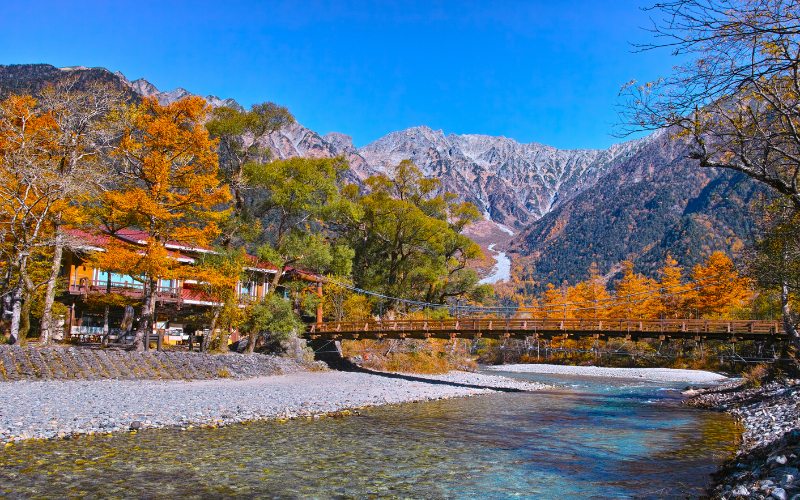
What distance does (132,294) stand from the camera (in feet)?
89.2

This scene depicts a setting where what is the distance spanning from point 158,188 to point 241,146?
847cm

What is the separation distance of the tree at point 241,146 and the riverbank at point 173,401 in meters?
7.88

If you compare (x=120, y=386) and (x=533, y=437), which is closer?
(x=533, y=437)

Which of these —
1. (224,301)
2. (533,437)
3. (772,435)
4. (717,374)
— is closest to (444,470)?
(533,437)

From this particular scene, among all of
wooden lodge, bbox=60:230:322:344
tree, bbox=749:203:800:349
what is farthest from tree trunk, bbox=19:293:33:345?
tree, bbox=749:203:800:349

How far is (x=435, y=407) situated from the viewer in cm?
1700

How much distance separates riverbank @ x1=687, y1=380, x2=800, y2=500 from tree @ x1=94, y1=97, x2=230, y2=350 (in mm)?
17692

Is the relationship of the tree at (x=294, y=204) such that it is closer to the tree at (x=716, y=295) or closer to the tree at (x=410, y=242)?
the tree at (x=410, y=242)

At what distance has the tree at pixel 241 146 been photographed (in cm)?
2612

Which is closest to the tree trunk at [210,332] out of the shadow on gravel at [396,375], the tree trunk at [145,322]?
the tree trunk at [145,322]

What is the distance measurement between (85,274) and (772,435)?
95.4ft

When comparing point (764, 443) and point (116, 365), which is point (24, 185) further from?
Result: point (764, 443)

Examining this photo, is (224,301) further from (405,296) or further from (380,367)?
(405,296)

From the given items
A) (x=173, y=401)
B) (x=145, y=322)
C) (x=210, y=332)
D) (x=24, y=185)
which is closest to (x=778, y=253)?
(x=173, y=401)
